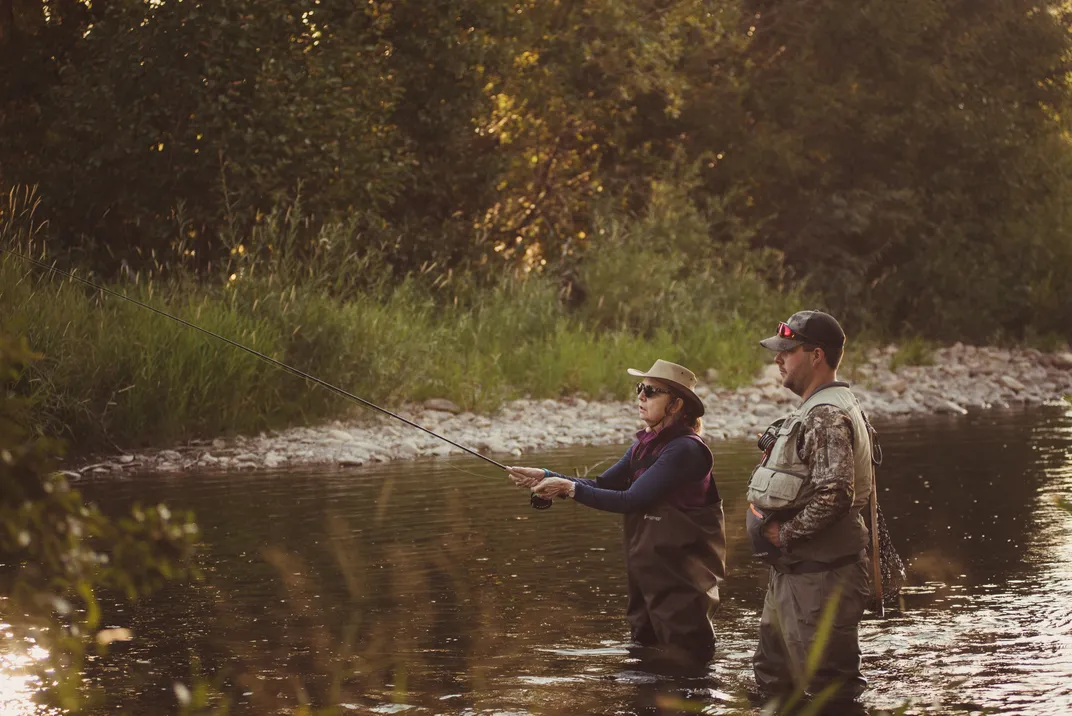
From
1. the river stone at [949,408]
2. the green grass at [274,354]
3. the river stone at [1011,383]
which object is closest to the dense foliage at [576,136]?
the green grass at [274,354]

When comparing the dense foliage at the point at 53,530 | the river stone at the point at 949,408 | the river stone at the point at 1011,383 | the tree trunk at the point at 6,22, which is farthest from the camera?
the river stone at the point at 1011,383

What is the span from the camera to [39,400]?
13.8m

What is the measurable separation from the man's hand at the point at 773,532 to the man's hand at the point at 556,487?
1.08m

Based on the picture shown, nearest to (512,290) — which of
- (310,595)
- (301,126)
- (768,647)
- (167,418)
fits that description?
(301,126)

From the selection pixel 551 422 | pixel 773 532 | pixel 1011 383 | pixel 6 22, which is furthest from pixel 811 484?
pixel 1011 383

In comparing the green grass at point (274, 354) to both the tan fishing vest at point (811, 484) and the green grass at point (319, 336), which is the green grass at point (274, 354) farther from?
the tan fishing vest at point (811, 484)

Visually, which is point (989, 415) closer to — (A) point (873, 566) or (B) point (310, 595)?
(B) point (310, 595)

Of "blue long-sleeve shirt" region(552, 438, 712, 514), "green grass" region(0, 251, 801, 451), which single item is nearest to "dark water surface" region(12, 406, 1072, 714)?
"blue long-sleeve shirt" region(552, 438, 712, 514)

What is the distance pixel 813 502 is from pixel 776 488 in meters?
0.14

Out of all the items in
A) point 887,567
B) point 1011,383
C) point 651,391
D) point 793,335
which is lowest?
point 1011,383

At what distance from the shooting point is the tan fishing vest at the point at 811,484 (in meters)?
5.48

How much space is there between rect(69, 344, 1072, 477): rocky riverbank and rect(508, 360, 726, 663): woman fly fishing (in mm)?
8212

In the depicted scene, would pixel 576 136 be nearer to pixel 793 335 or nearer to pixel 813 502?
pixel 793 335

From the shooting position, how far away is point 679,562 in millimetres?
6523
